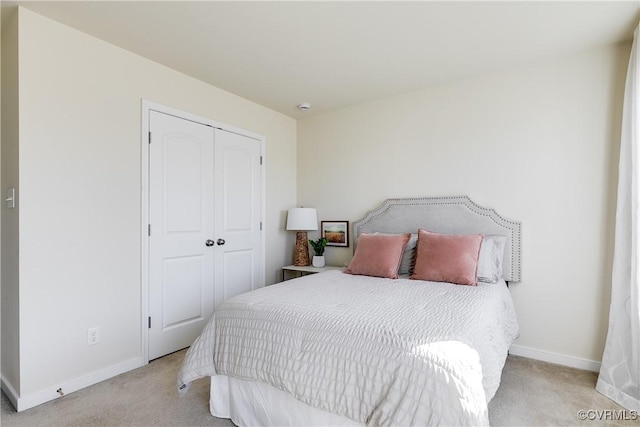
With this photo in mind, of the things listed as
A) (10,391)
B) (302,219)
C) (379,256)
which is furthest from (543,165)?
(10,391)

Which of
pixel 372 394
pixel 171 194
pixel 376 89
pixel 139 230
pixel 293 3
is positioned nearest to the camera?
pixel 372 394

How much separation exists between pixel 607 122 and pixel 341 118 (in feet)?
7.73

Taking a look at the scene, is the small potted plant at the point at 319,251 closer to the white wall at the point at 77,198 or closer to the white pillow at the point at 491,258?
the white pillow at the point at 491,258

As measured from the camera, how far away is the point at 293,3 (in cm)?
199

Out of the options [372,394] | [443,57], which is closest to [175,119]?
[443,57]

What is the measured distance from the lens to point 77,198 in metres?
2.28

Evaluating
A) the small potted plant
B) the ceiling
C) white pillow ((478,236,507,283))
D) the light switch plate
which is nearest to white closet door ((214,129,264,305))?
the small potted plant

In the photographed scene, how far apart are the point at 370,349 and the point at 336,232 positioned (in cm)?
245

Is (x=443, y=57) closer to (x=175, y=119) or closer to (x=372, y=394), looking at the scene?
(x=175, y=119)

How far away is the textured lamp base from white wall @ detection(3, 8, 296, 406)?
5.63 feet

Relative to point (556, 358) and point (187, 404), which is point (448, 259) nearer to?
point (556, 358)

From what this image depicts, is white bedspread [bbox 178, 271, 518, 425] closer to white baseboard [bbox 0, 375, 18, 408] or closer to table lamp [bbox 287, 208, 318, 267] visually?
white baseboard [bbox 0, 375, 18, 408]

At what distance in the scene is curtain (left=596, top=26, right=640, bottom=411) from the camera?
204cm

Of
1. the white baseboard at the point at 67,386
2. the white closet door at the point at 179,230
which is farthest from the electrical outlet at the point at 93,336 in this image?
the white closet door at the point at 179,230
